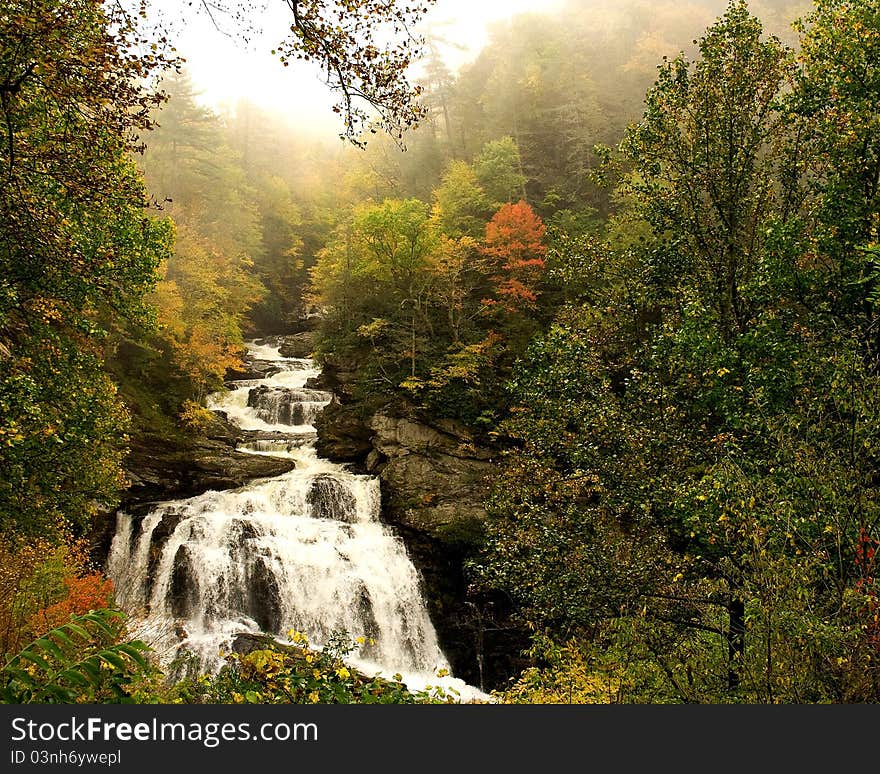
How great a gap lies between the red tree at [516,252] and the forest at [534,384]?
0.19m

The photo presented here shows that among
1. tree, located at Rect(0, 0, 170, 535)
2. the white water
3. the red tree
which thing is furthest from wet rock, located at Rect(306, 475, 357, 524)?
the red tree

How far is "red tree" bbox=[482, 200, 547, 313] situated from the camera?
76.2 feet

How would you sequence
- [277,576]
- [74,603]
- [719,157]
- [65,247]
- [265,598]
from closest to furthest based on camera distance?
[65,247], [719,157], [74,603], [265,598], [277,576]

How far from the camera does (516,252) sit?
77.7 ft

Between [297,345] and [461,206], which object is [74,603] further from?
[297,345]

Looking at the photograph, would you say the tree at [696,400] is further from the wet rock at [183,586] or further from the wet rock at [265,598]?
the wet rock at [183,586]

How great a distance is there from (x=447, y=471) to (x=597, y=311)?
10.1 m

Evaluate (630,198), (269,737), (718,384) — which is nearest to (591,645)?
(718,384)

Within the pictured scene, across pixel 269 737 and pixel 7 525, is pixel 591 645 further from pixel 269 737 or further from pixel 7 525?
pixel 7 525

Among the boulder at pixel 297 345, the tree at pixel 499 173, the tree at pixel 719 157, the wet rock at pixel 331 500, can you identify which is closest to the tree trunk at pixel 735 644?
the tree at pixel 719 157

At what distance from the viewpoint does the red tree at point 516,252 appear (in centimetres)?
2323

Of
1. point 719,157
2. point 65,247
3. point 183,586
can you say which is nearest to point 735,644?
point 719,157

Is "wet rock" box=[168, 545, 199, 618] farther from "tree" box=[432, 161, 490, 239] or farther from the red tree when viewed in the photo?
"tree" box=[432, 161, 490, 239]

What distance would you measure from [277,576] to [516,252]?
16.1 m
